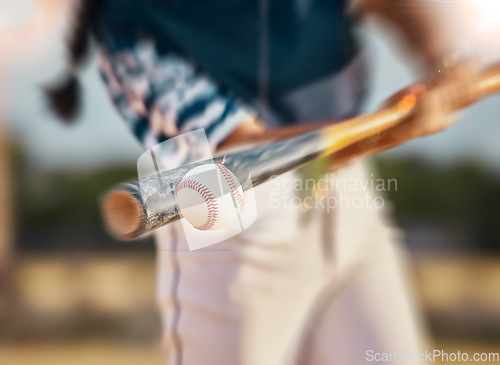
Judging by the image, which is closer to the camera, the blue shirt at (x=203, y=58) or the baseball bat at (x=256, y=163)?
the baseball bat at (x=256, y=163)

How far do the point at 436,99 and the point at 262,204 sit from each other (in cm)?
30

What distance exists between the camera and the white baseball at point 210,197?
44cm

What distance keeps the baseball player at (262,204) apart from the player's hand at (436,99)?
85mm

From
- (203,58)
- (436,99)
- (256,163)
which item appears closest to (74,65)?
(203,58)

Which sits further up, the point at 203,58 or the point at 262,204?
the point at 203,58

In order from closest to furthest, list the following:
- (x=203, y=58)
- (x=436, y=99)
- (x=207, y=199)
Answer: (x=207, y=199)
(x=203, y=58)
(x=436, y=99)

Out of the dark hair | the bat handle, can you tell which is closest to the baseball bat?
the bat handle

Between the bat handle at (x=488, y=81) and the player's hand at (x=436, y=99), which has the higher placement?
the bat handle at (x=488, y=81)

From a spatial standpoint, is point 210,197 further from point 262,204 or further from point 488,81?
point 488,81

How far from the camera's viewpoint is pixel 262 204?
507mm

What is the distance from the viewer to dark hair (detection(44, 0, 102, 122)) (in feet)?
1.95

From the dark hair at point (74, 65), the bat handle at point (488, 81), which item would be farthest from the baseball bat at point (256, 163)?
the dark hair at point (74, 65)

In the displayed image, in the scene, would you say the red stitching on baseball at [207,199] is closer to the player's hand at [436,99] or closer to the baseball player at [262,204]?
the baseball player at [262,204]

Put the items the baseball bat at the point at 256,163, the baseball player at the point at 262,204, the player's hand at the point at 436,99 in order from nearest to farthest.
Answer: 1. the baseball bat at the point at 256,163
2. the baseball player at the point at 262,204
3. the player's hand at the point at 436,99
